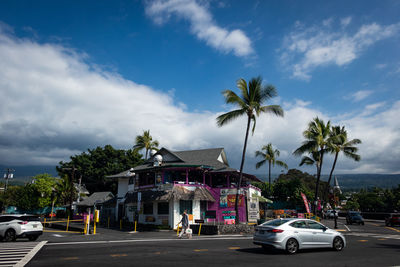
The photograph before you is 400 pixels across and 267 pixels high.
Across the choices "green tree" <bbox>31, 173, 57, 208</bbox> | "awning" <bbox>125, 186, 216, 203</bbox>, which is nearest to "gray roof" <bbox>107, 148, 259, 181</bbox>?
"awning" <bbox>125, 186, 216, 203</bbox>

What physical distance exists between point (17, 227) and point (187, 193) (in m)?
14.1

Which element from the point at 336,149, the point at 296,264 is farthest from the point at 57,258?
the point at 336,149

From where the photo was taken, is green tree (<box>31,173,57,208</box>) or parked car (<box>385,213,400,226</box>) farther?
green tree (<box>31,173,57,208</box>)

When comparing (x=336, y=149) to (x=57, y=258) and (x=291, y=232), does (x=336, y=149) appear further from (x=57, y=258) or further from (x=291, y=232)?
(x=57, y=258)

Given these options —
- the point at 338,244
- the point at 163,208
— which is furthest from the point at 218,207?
the point at 338,244

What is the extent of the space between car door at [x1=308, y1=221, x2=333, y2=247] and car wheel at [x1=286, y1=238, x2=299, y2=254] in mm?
966

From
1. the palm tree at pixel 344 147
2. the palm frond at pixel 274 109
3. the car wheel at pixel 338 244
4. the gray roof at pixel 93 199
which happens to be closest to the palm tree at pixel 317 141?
the palm tree at pixel 344 147

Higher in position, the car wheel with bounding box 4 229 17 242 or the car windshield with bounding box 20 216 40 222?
the car windshield with bounding box 20 216 40 222

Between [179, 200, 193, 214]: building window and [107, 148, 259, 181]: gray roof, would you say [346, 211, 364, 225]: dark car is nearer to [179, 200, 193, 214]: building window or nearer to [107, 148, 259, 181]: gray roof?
[107, 148, 259, 181]: gray roof

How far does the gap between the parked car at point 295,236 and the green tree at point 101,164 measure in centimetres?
5207

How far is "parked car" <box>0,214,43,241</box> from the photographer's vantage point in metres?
16.2

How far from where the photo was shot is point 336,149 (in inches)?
1416

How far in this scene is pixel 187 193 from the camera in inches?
1059

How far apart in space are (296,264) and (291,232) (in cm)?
238
